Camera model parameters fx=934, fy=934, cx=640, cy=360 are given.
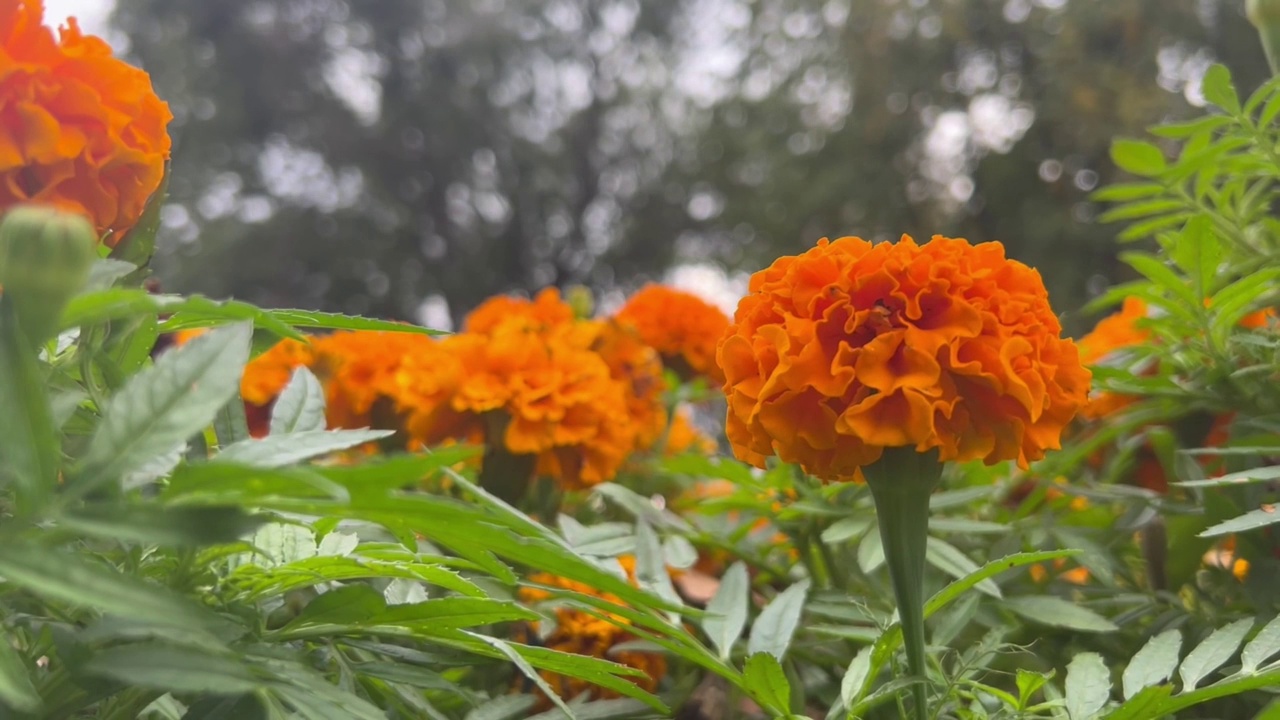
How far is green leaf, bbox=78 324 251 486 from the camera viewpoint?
0.64ft

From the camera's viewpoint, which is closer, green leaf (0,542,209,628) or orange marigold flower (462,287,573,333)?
green leaf (0,542,209,628)

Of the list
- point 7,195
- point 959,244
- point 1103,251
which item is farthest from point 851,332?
point 1103,251

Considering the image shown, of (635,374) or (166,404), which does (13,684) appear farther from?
(635,374)

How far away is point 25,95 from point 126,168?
0.04 m

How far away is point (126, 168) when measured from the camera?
354mm

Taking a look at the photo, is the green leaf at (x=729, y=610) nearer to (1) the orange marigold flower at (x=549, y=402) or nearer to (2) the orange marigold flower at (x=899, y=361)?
(2) the orange marigold flower at (x=899, y=361)

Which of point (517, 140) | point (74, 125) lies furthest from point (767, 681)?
point (517, 140)

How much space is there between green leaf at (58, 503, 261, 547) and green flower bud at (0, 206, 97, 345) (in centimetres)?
6

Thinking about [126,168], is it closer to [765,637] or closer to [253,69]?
[765,637]

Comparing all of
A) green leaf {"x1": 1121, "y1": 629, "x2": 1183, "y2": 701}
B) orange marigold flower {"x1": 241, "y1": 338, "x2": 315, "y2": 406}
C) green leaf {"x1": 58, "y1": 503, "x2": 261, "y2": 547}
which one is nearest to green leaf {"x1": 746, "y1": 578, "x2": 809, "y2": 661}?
green leaf {"x1": 1121, "y1": 629, "x2": 1183, "y2": 701}

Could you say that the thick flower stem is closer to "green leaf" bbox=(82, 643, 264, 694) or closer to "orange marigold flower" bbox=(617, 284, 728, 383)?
"green leaf" bbox=(82, 643, 264, 694)

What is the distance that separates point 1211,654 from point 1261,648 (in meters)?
0.02

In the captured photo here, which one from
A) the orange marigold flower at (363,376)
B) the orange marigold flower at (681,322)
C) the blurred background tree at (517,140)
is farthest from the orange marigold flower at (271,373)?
the blurred background tree at (517,140)

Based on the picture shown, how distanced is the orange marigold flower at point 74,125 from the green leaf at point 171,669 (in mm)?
197
